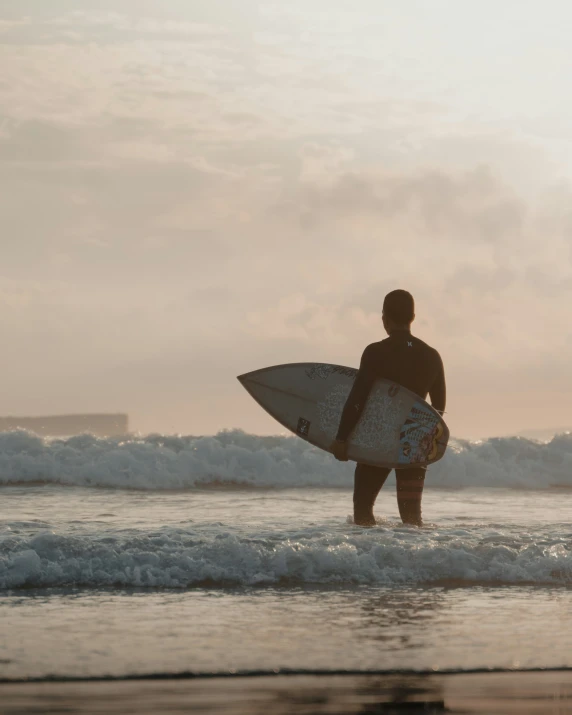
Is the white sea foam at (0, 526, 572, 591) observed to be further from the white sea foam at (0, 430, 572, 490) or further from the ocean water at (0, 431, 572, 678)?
the white sea foam at (0, 430, 572, 490)

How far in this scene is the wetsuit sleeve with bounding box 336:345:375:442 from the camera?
644 cm

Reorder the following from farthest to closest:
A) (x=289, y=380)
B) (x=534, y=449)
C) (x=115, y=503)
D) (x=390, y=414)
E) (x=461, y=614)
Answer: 1. (x=534, y=449)
2. (x=115, y=503)
3. (x=289, y=380)
4. (x=390, y=414)
5. (x=461, y=614)

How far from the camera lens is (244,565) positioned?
5754 millimetres

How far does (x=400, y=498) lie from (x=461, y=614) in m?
2.00

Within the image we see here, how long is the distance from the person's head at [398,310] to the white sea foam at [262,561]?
142cm

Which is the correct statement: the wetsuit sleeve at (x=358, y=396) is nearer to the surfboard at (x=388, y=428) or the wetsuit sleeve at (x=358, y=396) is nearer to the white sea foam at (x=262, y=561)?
the surfboard at (x=388, y=428)

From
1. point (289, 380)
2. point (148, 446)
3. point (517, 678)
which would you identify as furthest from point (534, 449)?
point (517, 678)

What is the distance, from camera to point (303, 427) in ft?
24.0

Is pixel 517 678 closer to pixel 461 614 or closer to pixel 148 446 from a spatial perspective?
pixel 461 614

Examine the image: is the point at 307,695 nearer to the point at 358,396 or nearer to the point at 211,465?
the point at 358,396

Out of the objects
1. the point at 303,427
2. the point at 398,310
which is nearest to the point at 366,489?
the point at 303,427

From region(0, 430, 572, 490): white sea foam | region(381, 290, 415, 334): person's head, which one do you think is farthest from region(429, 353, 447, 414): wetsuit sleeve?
region(0, 430, 572, 490): white sea foam

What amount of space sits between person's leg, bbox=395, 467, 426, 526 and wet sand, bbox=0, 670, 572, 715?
118 inches

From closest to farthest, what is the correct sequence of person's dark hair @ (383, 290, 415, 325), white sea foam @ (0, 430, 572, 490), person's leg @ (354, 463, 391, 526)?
1. person's dark hair @ (383, 290, 415, 325)
2. person's leg @ (354, 463, 391, 526)
3. white sea foam @ (0, 430, 572, 490)
